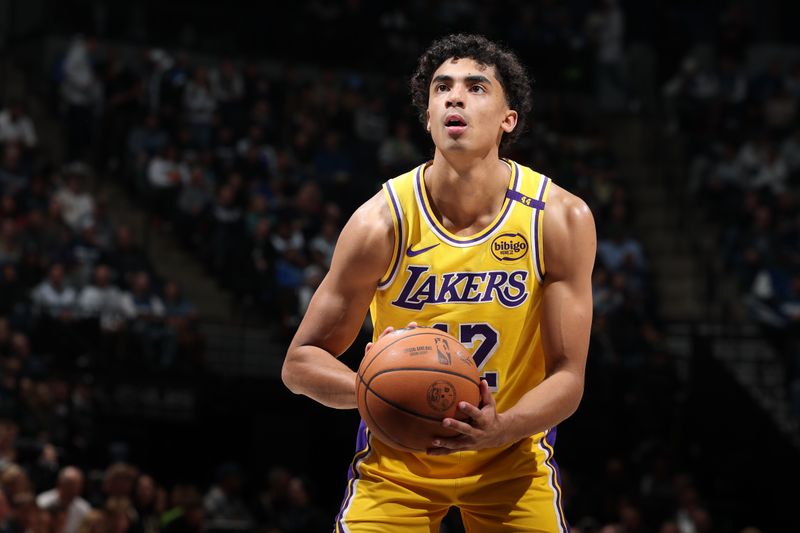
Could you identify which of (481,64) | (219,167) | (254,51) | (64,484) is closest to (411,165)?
(219,167)

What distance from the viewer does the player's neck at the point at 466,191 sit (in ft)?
16.8

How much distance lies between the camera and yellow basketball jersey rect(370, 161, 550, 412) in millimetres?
4980

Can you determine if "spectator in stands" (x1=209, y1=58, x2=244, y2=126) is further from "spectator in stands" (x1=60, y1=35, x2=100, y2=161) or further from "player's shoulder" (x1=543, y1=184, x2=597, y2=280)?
"player's shoulder" (x1=543, y1=184, x2=597, y2=280)

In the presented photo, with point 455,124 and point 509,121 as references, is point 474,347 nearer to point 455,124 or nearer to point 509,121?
point 455,124

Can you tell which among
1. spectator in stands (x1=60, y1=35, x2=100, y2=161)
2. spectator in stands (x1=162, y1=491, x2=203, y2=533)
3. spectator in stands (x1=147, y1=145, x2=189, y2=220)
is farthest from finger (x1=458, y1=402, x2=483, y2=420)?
spectator in stands (x1=60, y1=35, x2=100, y2=161)

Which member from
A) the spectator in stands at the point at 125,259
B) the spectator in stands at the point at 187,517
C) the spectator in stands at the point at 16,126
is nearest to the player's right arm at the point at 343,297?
the spectator in stands at the point at 187,517

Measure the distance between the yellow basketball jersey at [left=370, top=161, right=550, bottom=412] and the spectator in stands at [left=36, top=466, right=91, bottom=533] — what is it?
6.02m

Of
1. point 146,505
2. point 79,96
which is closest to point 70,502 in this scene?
point 146,505

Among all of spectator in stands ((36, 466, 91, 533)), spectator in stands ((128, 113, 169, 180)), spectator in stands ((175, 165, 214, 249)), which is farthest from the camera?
spectator in stands ((128, 113, 169, 180))

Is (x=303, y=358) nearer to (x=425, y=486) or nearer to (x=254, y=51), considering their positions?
(x=425, y=486)

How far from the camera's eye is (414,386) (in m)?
4.46

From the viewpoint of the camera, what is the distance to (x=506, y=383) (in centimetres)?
509

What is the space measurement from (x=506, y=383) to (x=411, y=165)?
41.1 ft

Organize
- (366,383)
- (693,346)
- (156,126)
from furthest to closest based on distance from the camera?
(156,126)
(693,346)
(366,383)
